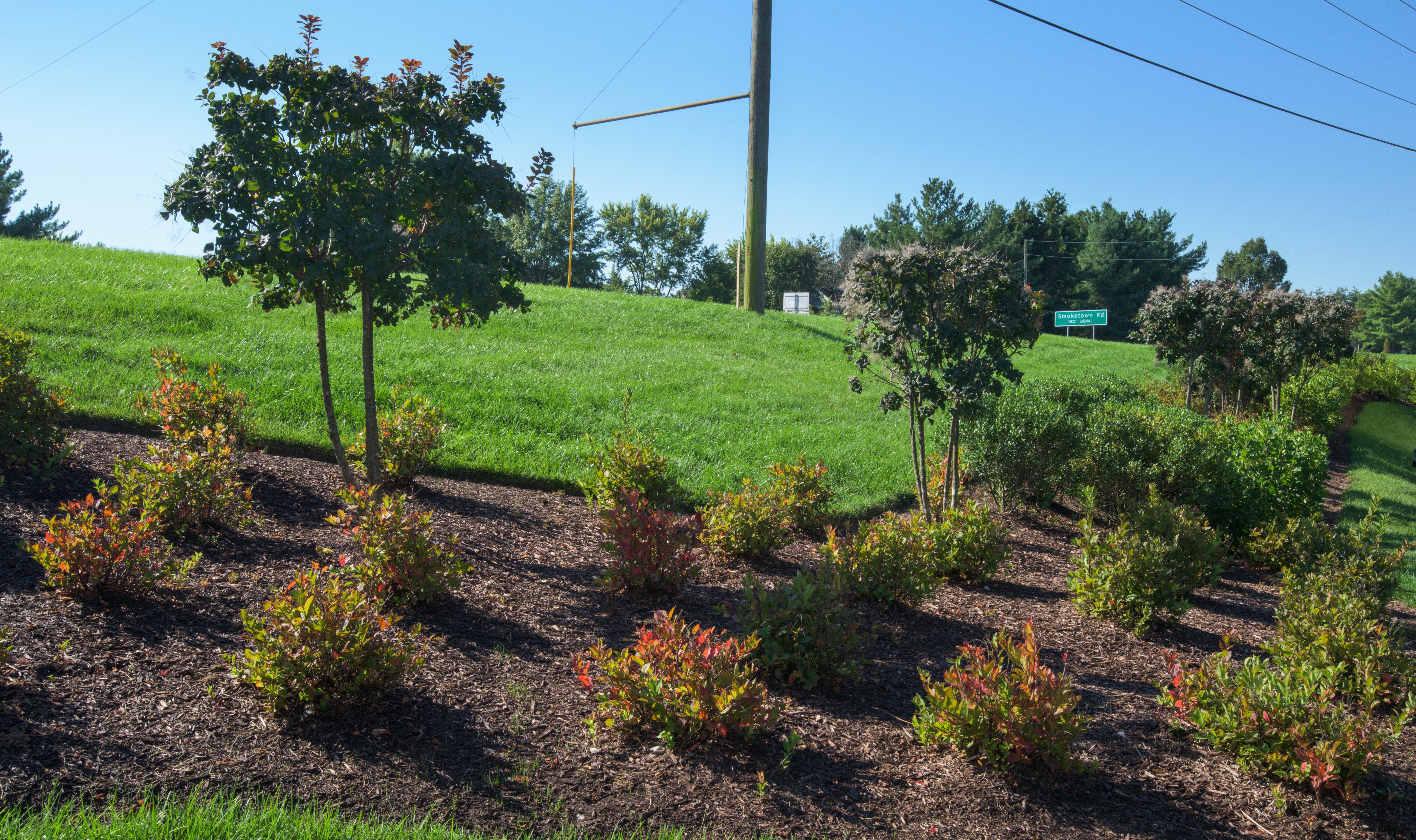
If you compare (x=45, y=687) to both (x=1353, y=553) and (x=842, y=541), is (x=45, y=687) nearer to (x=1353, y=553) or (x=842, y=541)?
(x=842, y=541)

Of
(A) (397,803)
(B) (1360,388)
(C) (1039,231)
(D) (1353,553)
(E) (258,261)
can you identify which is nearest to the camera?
(A) (397,803)

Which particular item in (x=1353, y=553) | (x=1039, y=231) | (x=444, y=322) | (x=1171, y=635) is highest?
(x=1039, y=231)

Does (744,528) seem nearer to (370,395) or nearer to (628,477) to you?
(628,477)

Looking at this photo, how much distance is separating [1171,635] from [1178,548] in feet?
2.06

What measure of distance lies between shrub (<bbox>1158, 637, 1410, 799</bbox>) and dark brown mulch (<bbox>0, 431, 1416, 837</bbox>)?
115mm

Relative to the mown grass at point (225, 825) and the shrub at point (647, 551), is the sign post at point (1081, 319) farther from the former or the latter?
the mown grass at point (225, 825)

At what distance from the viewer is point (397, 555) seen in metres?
3.92

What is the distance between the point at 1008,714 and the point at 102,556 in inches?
153

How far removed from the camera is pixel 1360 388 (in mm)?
23734

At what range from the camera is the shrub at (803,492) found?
20.4 feet

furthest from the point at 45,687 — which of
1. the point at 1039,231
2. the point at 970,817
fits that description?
the point at 1039,231

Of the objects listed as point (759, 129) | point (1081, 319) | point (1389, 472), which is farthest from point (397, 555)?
point (1081, 319)

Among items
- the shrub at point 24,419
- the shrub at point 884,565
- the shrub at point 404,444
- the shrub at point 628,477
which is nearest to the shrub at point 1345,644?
the shrub at point 884,565

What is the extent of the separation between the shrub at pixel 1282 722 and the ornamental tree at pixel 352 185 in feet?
13.6
